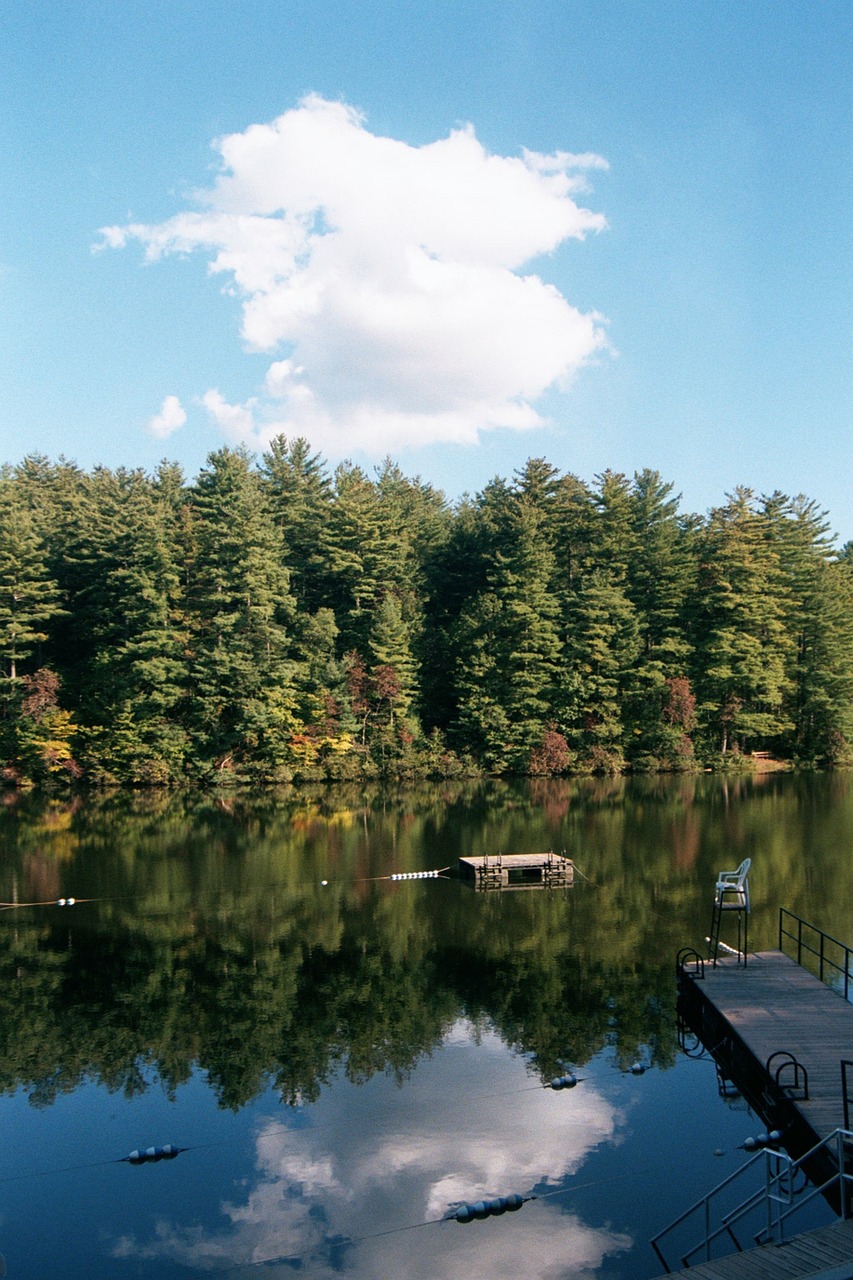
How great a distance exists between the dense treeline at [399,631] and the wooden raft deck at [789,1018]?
89.6 feet

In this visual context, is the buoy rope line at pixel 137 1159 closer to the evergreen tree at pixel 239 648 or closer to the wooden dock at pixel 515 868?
the wooden dock at pixel 515 868

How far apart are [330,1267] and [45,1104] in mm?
4456

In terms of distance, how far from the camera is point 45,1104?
410 inches

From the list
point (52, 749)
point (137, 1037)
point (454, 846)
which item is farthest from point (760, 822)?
point (52, 749)

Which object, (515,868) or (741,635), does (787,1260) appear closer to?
(515,868)

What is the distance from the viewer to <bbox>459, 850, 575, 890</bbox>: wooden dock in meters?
20.2

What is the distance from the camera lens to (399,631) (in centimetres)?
4178

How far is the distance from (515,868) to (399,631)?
21.6 m

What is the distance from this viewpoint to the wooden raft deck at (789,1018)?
9.03 m

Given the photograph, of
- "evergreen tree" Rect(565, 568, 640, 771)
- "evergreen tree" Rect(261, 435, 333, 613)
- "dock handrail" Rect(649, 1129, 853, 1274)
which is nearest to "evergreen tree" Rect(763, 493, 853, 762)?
"evergreen tree" Rect(565, 568, 640, 771)

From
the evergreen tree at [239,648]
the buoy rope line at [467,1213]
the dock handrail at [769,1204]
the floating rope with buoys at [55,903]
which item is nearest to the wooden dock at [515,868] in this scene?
the floating rope with buoys at [55,903]

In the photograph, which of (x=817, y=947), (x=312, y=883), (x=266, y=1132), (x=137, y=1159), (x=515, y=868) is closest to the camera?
(x=137, y=1159)

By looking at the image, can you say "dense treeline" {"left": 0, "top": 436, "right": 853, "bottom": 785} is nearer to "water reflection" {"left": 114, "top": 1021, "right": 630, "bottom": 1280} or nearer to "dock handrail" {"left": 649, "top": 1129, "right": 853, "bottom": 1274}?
"water reflection" {"left": 114, "top": 1021, "right": 630, "bottom": 1280}

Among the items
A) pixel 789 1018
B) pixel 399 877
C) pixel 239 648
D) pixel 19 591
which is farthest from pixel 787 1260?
pixel 19 591
